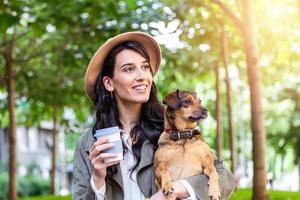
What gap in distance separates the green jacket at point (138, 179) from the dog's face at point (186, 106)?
0.98 ft

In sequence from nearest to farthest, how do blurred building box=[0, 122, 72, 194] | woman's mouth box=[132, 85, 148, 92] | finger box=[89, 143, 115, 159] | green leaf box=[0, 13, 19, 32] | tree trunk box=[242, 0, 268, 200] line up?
finger box=[89, 143, 115, 159]
woman's mouth box=[132, 85, 148, 92]
green leaf box=[0, 13, 19, 32]
tree trunk box=[242, 0, 268, 200]
blurred building box=[0, 122, 72, 194]

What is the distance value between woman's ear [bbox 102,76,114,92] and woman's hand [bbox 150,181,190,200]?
0.71m

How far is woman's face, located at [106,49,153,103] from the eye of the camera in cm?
383

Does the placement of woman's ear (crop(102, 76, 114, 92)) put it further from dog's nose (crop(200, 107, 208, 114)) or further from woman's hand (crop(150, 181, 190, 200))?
woman's hand (crop(150, 181, 190, 200))

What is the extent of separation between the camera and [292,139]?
38938 millimetres

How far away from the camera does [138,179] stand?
381cm

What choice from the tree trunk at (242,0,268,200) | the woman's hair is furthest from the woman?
the tree trunk at (242,0,268,200)

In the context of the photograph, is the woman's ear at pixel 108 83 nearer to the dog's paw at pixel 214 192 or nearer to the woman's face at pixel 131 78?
the woman's face at pixel 131 78

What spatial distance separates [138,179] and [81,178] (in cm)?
33

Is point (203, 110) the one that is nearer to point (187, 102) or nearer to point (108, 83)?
point (187, 102)

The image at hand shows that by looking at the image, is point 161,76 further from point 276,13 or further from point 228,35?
point 276,13

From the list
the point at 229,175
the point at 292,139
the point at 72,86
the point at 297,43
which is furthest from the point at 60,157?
the point at 229,175

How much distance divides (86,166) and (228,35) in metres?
10.4

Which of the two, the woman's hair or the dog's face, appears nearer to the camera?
the woman's hair
